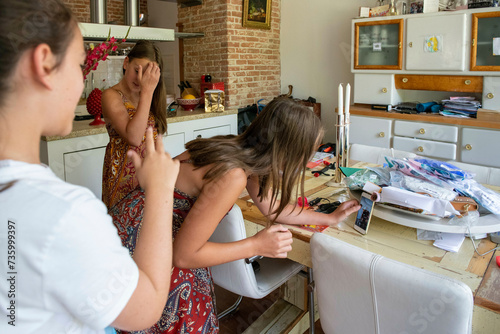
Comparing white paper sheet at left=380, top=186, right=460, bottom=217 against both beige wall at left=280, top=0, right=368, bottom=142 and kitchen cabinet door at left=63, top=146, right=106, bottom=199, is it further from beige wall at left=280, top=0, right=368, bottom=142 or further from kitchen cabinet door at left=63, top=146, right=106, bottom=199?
beige wall at left=280, top=0, right=368, bottom=142

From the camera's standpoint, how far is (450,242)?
1.33m

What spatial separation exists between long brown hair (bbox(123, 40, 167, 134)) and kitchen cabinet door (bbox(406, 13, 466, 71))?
2395mm

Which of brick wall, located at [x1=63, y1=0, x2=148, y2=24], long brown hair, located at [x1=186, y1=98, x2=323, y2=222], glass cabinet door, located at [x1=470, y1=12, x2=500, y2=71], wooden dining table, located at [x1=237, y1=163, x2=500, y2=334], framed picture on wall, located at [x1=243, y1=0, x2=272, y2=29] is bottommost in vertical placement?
wooden dining table, located at [x1=237, y1=163, x2=500, y2=334]

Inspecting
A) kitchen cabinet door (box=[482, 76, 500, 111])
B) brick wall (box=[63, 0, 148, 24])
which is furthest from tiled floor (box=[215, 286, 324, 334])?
brick wall (box=[63, 0, 148, 24])

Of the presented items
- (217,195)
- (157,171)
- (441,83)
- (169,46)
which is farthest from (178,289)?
(169,46)

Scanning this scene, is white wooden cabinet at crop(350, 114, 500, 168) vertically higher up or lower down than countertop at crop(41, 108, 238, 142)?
lower down

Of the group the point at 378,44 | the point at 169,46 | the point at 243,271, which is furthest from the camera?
the point at 169,46

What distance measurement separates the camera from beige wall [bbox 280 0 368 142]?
14.8 feet

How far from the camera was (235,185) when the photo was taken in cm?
122

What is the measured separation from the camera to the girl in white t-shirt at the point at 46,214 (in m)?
0.51

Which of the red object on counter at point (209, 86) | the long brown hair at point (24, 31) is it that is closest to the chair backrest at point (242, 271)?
the long brown hair at point (24, 31)

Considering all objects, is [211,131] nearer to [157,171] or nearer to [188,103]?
[188,103]

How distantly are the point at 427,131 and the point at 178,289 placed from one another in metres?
3.01

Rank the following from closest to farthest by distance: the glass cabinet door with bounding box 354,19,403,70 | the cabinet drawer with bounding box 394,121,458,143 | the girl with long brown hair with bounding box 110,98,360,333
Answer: the girl with long brown hair with bounding box 110,98,360,333, the cabinet drawer with bounding box 394,121,458,143, the glass cabinet door with bounding box 354,19,403,70
